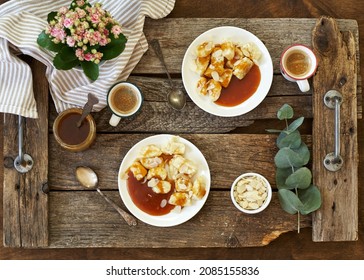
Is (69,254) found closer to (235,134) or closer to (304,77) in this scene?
(235,134)

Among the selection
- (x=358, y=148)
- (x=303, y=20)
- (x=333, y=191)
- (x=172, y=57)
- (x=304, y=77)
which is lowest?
(x=333, y=191)

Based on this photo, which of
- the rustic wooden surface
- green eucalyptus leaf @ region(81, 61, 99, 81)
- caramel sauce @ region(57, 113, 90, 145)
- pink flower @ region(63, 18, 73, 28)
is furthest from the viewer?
the rustic wooden surface

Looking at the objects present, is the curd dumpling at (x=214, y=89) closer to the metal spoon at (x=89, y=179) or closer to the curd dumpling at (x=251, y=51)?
the curd dumpling at (x=251, y=51)

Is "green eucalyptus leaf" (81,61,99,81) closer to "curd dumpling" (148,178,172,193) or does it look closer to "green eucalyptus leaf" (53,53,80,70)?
"green eucalyptus leaf" (53,53,80,70)

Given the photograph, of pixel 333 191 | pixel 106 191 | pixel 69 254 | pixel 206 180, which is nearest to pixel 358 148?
pixel 333 191

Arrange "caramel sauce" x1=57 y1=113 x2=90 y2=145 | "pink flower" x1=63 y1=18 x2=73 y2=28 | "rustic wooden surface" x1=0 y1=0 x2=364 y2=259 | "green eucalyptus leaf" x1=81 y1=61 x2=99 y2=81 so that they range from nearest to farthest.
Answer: "pink flower" x1=63 y1=18 x2=73 y2=28 < "green eucalyptus leaf" x1=81 y1=61 x2=99 y2=81 < "caramel sauce" x1=57 y1=113 x2=90 y2=145 < "rustic wooden surface" x1=0 y1=0 x2=364 y2=259

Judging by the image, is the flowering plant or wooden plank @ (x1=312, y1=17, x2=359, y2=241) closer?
the flowering plant

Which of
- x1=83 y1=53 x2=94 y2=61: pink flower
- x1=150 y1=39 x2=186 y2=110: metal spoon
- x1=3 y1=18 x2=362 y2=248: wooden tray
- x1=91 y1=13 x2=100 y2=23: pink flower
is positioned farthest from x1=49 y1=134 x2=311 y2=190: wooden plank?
x1=91 y1=13 x2=100 y2=23: pink flower
